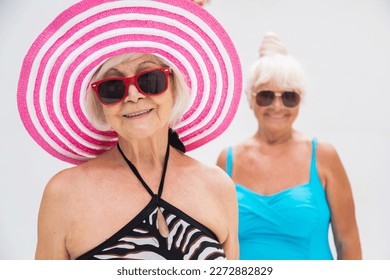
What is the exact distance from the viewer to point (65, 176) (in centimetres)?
189

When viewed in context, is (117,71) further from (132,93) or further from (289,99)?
(289,99)

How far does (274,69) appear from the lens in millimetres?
2143

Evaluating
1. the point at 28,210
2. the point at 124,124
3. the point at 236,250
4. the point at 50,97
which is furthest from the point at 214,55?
the point at 28,210

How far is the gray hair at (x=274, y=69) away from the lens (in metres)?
2.13

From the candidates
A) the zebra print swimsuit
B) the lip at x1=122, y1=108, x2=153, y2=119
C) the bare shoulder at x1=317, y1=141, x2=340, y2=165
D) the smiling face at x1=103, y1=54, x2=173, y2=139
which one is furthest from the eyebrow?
the bare shoulder at x1=317, y1=141, x2=340, y2=165

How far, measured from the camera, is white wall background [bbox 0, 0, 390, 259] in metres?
2.01

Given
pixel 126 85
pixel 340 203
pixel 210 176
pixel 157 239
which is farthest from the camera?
pixel 340 203

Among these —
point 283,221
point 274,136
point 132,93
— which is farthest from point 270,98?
point 132,93

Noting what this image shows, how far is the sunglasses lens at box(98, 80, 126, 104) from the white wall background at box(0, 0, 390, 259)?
32cm

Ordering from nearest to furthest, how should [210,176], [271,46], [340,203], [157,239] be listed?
[157,239] → [210,176] → [271,46] → [340,203]

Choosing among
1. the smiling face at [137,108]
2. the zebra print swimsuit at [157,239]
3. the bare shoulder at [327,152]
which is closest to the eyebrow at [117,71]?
the smiling face at [137,108]

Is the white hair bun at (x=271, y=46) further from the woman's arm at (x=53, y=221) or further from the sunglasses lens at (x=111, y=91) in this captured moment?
the woman's arm at (x=53, y=221)

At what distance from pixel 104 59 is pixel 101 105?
151mm
